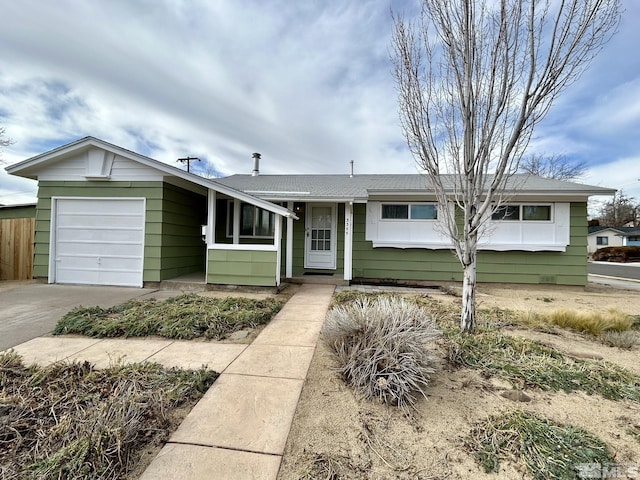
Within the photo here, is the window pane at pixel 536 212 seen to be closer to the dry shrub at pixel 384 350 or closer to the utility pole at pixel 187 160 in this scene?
the dry shrub at pixel 384 350

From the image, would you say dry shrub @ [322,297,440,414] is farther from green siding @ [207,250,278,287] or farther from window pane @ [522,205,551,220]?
window pane @ [522,205,551,220]

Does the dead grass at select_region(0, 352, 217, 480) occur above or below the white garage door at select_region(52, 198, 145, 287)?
below

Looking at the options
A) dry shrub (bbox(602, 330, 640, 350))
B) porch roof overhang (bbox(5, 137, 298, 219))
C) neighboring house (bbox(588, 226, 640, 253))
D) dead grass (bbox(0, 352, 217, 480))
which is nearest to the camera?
dead grass (bbox(0, 352, 217, 480))

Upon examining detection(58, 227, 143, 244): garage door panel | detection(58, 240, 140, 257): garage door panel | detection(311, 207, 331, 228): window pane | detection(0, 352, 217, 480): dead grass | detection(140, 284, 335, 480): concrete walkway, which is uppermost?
detection(311, 207, 331, 228): window pane

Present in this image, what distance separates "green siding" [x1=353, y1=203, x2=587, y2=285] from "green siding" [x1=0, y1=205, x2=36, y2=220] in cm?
1232

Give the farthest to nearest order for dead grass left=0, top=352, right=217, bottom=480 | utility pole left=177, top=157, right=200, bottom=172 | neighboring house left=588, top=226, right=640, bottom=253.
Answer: neighboring house left=588, top=226, right=640, bottom=253, utility pole left=177, top=157, right=200, bottom=172, dead grass left=0, top=352, right=217, bottom=480

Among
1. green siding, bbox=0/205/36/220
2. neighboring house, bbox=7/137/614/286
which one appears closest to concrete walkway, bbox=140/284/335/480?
neighboring house, bbox=7/137/614/286

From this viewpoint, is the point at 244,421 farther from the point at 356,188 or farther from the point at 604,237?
the point at 604,237

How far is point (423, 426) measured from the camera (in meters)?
2.12

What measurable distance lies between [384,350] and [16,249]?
10.9 meters

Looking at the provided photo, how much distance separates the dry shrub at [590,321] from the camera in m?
4.13

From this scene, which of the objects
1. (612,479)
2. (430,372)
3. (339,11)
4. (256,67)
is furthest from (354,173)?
(612,479)

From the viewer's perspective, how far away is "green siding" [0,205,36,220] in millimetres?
11055

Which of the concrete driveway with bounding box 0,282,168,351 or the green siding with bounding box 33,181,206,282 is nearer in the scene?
the concrete driveway with bounding box 0,282,168,351
